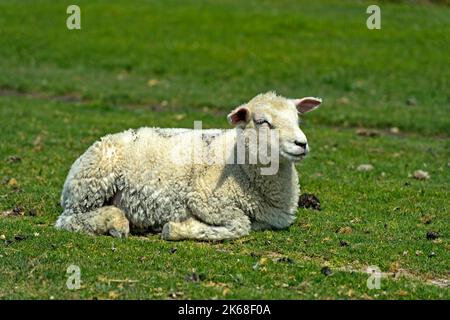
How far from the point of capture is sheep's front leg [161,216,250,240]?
10.4m

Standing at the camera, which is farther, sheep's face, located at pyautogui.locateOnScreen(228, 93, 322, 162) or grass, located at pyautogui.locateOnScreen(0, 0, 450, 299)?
sheep's face, located at pyautogui.locateOnScreen(228, 93, 322, 162)

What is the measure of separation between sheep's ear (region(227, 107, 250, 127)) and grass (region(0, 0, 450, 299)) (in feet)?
4.51

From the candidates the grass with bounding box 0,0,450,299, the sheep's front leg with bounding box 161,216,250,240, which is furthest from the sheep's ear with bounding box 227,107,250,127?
the grass with bounding box 0,0,450,299

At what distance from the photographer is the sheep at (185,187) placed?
10.6 m

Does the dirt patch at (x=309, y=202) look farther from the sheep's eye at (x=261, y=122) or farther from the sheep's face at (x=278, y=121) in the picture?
the sheep's eye at (x=261, y=122)

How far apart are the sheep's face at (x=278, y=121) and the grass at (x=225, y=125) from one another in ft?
3.70

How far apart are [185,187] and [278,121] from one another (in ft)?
4.57

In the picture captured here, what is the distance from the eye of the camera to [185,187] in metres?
10.7
